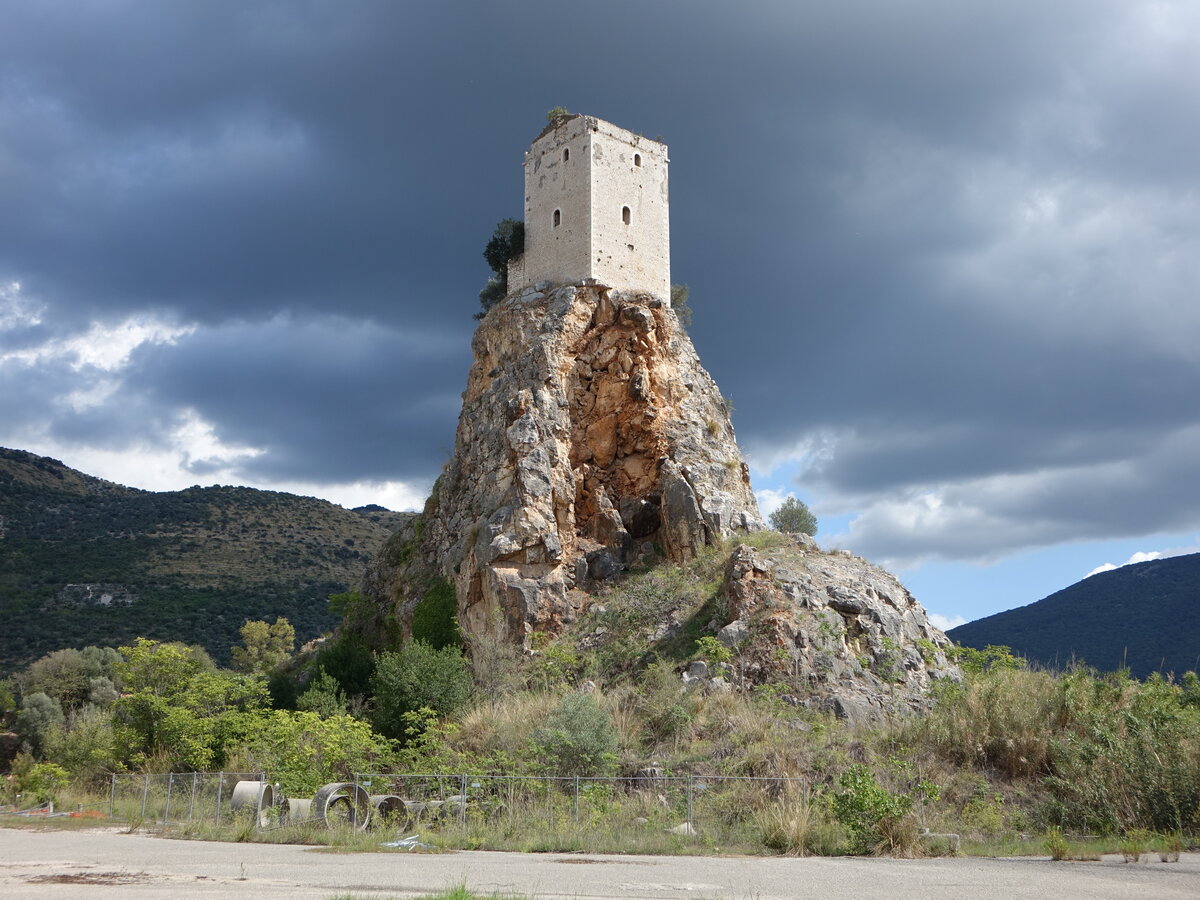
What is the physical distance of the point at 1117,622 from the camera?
232 ft

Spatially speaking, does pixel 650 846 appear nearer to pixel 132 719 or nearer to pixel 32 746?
pixel 132 719

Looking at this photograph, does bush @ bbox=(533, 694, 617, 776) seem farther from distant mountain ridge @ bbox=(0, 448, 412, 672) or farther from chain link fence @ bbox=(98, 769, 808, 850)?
distant mountain ridge @ bbox=(0, 448, 412, 672)

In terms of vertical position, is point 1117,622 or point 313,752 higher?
point 1117,622

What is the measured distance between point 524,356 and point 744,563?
1242 centimetres

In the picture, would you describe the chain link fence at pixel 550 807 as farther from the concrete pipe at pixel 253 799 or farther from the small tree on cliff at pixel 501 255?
the small tree on cliff at pixel 501 255

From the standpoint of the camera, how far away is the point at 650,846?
16.0 m

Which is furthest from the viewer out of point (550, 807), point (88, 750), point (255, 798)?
point (88, 750)

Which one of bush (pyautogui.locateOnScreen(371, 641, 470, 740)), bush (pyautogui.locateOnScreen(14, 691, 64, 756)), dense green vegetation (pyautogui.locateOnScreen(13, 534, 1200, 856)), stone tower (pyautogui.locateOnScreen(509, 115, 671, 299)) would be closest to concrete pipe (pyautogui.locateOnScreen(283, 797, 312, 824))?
dense green vegetation (pyautogui.locateOnScreen(13, 534, 1200, 856))

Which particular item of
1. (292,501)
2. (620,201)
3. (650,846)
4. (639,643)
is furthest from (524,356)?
(292,501)

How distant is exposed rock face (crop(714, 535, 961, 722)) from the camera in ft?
87.6

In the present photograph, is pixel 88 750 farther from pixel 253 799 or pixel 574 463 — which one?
pixel 574 463

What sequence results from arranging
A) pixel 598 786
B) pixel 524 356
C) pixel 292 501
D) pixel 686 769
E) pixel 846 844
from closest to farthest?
1. pixel 846 844
2. pixel 598 786
3. pixel 686 769
4. pixel 524 356
5. pixel 292 501

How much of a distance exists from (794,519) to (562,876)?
120ft

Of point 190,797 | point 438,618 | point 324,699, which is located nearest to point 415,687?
point 324,699
